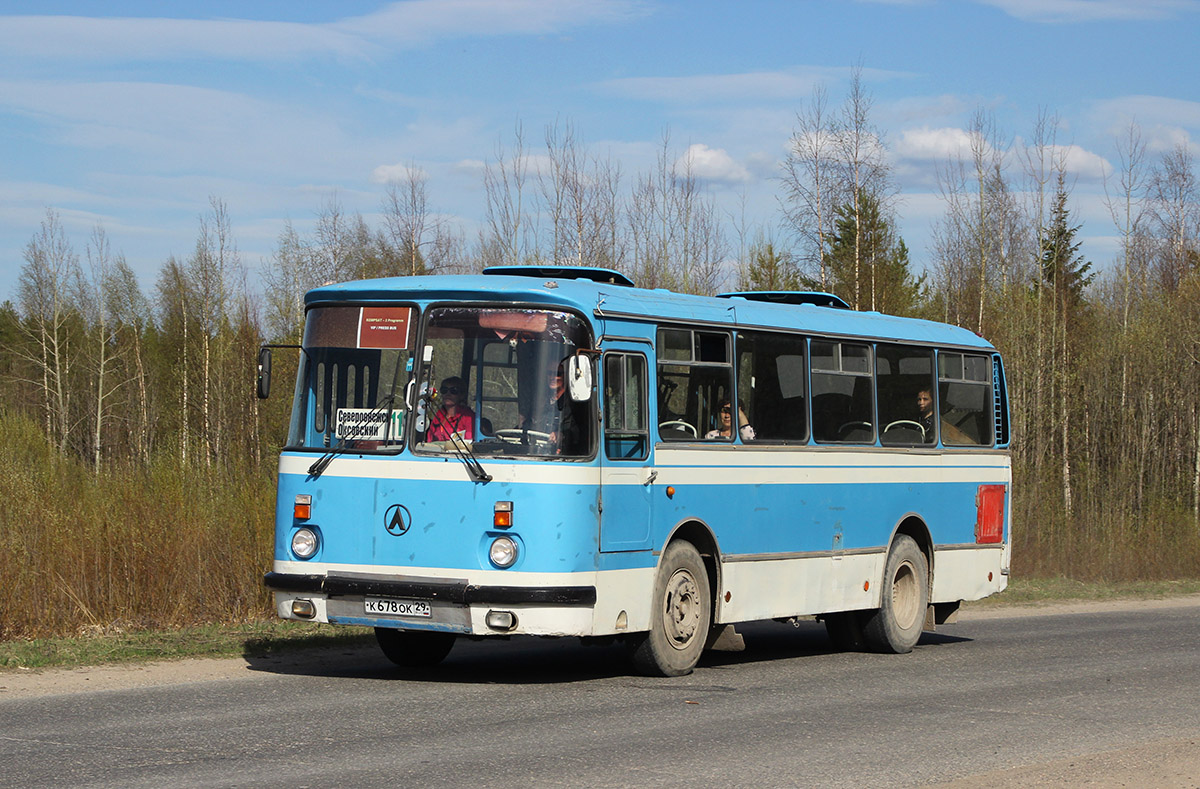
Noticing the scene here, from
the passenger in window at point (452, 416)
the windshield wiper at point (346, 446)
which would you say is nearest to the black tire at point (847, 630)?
the passenger in window at point (452, 416)

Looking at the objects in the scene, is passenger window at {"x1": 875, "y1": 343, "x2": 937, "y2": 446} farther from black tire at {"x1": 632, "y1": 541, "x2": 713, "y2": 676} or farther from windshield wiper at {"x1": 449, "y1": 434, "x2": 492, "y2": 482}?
windshield wiper at {"x1": 449, "y1": 434, "x2": 492, "y2": 482}

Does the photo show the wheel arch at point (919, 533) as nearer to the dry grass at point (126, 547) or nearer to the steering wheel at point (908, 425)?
the steering wheel at point (908, 425)

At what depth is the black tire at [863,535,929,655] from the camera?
15656mm

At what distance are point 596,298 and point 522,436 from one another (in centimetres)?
135

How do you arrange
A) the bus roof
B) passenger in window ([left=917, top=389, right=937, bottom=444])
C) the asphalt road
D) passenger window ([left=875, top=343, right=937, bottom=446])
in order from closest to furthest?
the asphalt road < the bus roof < passenger window ([left=875, top=343, right=937, bottom=446]) < passenger in window ([left=917, top=389, right=937, bottom=444])

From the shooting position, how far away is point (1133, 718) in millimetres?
10945

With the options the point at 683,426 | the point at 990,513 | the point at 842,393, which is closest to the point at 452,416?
the point at 683,426

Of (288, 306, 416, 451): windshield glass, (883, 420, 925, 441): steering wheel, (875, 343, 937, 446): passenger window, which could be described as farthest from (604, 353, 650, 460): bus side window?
(883, 420, 925, 441): steering wheel

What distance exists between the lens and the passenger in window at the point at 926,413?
54.0 feet

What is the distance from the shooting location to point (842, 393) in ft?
49.2

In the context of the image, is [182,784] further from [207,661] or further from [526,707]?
[207,661]

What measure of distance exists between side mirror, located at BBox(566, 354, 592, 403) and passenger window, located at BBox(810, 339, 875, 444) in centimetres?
408

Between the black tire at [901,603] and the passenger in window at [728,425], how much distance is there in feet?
10.5

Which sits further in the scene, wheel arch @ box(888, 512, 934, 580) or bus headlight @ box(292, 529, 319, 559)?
wheel arch @ box(888, 512, 934, 580)
